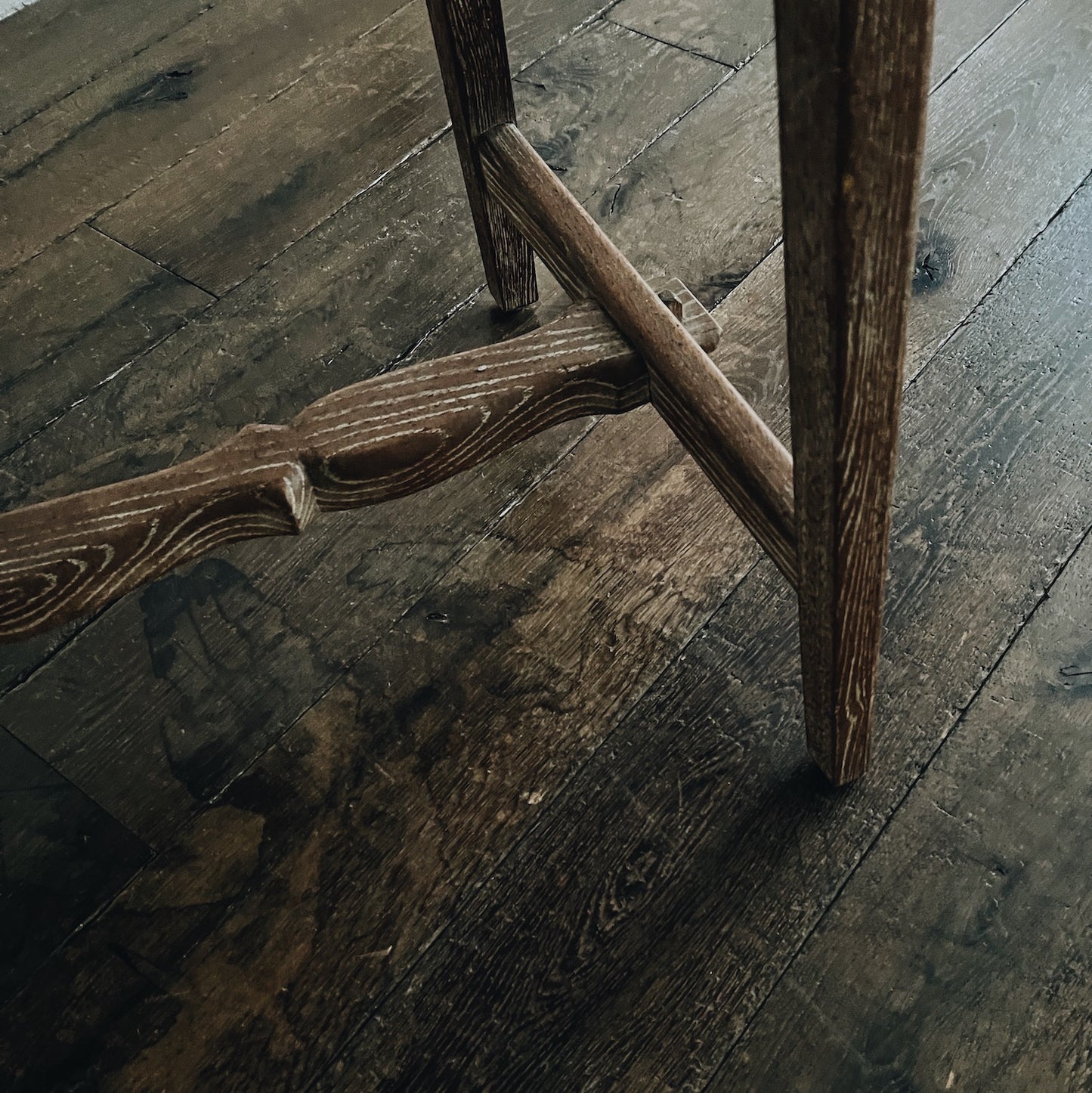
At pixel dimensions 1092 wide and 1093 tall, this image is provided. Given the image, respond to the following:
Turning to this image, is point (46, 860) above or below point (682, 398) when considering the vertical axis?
below

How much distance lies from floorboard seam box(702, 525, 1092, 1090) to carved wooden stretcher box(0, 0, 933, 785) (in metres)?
0.05

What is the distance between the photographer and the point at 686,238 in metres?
1.19

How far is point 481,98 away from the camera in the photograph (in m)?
0.98

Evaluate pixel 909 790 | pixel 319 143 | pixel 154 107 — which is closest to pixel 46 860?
pixel 909 790

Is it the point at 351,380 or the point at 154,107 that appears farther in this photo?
the point at 154,107

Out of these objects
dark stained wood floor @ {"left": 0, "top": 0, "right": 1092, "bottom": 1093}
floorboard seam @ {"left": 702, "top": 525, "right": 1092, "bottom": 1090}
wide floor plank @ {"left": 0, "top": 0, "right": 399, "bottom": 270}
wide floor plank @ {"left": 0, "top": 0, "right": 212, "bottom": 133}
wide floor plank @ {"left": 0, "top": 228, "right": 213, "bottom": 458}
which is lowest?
floorboard seam @ {"left": 702, "top": 525, "right": 1092, "bottom": 1090}

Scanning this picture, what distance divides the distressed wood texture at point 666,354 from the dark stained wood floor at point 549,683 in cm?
18

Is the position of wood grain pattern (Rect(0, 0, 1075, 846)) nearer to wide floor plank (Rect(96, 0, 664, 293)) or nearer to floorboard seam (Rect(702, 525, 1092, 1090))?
wide floor plank (Rect(96, 0, 664, 293))

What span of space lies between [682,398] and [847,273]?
12.2 inches

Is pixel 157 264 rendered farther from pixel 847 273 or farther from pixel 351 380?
pixel 847 273

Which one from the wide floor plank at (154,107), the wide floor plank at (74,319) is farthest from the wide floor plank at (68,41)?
the wide floor plank at (74,319)

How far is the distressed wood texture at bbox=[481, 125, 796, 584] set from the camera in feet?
2.38

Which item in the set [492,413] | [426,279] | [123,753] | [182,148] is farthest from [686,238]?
[123,753]

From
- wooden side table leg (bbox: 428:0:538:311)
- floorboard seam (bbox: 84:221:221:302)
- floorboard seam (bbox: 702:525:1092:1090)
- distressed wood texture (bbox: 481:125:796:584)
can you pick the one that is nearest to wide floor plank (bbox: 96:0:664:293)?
floorboard seam (bbox: 84:221:221:302)
